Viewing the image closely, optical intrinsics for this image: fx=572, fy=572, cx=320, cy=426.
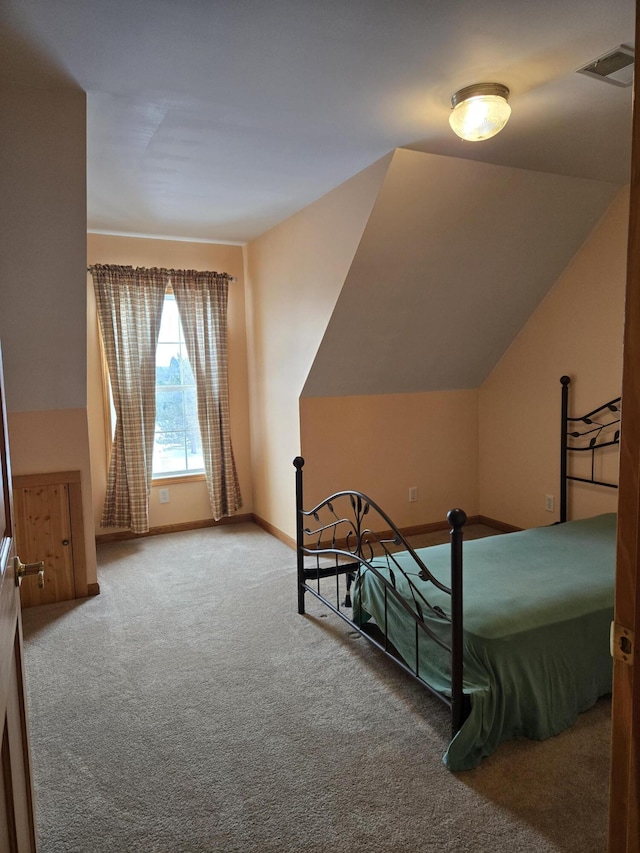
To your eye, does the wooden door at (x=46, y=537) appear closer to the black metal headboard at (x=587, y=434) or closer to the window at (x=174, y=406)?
the window at (x=174, y=406)

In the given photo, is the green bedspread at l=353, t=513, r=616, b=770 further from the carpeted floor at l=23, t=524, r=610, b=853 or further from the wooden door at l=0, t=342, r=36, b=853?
the wooden door at l=0, t=342, r=36, b=853

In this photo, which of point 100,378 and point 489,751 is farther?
point 100,378

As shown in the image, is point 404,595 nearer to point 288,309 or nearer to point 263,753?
point 263,753

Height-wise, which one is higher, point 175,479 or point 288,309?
point 288,309

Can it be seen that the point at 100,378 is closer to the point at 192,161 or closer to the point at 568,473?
the point at 192,161

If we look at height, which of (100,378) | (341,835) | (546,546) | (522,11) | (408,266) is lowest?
(341,835)

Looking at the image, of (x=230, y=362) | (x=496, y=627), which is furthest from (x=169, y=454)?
(x=496, y=627)

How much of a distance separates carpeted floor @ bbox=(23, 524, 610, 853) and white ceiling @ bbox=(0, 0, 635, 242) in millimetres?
2461

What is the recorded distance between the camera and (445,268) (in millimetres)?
3707

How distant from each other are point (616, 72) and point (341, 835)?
9.14 feet

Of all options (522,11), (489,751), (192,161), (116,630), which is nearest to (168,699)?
(116,630)

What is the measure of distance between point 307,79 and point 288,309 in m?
2.25

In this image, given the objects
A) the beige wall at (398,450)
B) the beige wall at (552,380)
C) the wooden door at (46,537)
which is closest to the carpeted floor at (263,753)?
the wooden door at (46,537)

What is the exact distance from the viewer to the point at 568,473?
4152 millimetres
